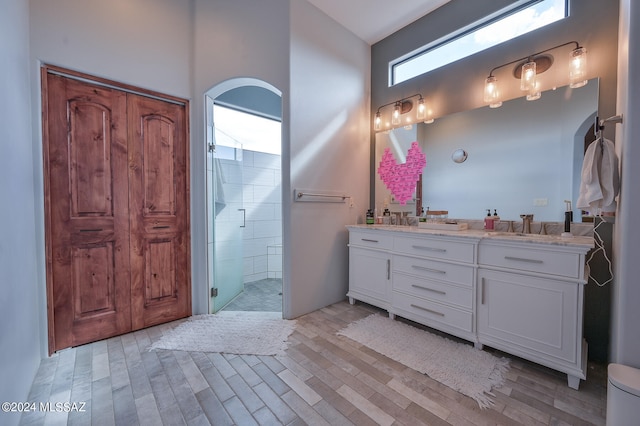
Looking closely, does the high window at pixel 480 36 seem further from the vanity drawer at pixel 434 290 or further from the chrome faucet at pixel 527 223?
the vanity drawer at pixel 434 290

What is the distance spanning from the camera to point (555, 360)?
159cm

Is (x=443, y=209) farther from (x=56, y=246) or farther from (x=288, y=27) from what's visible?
(x=56, y=246)

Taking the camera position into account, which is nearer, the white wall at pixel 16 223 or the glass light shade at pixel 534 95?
the white wall at pixel 16 223

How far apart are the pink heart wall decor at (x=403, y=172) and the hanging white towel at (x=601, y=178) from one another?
4.46 ft

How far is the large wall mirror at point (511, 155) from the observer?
1896 millimetres

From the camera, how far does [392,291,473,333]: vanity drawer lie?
1.97m

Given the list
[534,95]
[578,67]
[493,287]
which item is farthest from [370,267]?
[578,67]

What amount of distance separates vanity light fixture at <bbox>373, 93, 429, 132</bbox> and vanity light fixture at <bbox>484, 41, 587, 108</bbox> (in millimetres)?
591

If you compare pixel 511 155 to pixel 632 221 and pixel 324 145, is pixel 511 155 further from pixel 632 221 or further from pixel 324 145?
pixel 324 145

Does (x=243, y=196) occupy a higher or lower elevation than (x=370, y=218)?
higher

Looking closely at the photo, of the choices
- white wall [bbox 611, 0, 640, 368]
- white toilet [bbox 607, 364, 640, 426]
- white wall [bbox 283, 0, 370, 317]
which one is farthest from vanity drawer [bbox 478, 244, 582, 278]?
white wall [bbox 283, 0, 370, 317]

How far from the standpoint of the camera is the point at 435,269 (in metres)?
2.13

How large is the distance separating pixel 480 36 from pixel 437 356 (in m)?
2.81

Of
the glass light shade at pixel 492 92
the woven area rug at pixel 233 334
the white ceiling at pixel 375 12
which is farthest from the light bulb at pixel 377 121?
the woven area rug at pixel 233 334
